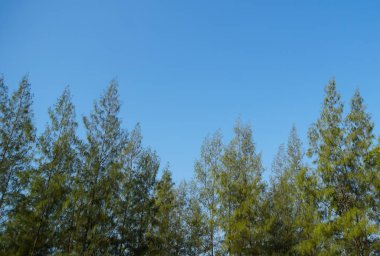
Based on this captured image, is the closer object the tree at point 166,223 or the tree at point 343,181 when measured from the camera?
the tree at point 343,181

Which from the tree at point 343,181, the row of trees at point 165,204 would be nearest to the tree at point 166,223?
the row of trees at point 165,204

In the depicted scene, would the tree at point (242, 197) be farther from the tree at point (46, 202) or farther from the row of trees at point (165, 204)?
the tree at point (46, 202)

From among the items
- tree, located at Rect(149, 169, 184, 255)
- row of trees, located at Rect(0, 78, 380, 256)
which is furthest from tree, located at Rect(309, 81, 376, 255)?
tree, located at Rect(149, 169, 184, 255)

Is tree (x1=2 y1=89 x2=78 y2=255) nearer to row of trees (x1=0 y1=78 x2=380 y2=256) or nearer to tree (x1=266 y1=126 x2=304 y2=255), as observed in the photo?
row of trees (x1=0 y1=78 x2=380 y2=256)

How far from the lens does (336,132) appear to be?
623 inches

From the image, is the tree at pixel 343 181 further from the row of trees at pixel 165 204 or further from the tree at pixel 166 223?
the tree at pixel 166 223

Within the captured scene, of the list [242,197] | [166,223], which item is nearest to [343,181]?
[242,197]

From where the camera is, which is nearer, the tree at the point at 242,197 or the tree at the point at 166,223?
the tree at the point at 242,197

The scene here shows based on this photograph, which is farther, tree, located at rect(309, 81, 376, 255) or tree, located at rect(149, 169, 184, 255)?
tree, located at rect(149, 169, 184, 255)

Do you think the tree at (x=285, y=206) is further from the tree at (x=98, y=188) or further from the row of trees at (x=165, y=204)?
the tree at (x=98, y=188)

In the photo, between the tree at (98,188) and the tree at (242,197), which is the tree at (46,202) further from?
the tree at (242,197)

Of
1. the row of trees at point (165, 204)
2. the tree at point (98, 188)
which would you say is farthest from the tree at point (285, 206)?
the tree at point (98, 188)

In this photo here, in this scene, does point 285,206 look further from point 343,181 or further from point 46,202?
point 46,202

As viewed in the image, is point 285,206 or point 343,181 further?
point 285,206
